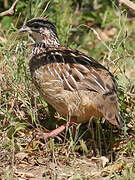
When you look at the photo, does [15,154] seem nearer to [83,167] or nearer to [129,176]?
[83,167]

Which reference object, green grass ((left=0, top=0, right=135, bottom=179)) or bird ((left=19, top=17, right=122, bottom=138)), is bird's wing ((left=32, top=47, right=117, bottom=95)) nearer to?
bird ((left=19, top=17, right=122, bottom=138))

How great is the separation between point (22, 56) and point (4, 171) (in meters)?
1.84

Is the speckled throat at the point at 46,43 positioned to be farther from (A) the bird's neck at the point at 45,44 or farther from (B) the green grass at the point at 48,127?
(B) the green grass at the point at 48,127

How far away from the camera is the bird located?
474 cm

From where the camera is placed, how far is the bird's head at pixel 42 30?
5.46m

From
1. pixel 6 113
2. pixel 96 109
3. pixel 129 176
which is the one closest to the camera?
pixel 129 176

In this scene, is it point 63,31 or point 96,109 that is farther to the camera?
point 63,31

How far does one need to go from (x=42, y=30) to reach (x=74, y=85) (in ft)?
3.46

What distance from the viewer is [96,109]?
15.5ft


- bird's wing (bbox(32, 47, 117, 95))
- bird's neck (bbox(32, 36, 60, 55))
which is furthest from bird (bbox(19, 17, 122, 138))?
bird's neck (bbox(32, 36, 60, 55))

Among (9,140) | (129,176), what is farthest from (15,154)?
(129,176)

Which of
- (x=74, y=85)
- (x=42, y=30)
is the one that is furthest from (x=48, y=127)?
(x=42, y=30)

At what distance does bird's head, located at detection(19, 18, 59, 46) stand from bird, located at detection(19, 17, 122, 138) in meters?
0.18

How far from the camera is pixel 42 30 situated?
552 cm
